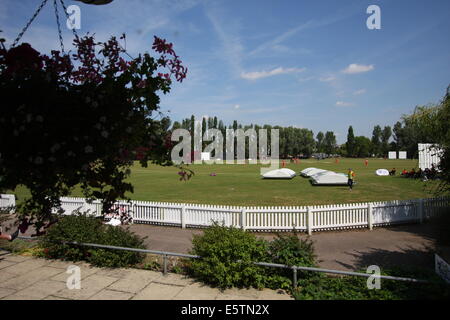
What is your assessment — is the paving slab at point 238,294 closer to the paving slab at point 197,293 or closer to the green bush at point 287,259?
the paving slab at point 197,293

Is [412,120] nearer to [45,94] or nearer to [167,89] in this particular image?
[167,89]

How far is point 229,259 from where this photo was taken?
567 cm

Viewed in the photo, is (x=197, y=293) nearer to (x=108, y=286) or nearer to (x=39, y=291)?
(x=108, y=286)

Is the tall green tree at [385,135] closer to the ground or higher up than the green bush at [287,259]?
higher up

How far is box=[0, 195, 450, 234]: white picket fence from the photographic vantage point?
11320 mm

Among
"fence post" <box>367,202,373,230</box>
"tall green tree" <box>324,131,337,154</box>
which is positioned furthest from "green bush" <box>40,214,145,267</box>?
"tall green tree" <box>324,131,337,154</box>

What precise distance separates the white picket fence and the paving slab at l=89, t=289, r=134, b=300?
5.71 meters

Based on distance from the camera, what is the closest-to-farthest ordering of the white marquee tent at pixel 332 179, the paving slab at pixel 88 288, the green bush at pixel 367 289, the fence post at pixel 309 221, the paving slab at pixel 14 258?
the green bush at pixel 367 289
the paving slab at pixel 88 288
the paving slab at pixel 14 258
the fence post at pixel 309 221
the white marquee tent at pixel 332 179

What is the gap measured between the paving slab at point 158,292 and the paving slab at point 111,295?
0.16m

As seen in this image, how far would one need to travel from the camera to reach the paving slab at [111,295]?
509cm

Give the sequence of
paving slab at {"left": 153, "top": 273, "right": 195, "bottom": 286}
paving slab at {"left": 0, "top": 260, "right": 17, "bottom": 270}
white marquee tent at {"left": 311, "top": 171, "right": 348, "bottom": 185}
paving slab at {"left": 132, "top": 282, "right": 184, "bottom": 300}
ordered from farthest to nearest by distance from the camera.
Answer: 1. white marquee tent at {"left": 311, "top": 171, "right": 348, "bottom": 185}
2. paving slab at {"left": 0, "top": 260, "right": 17, "bottom": 270}
3. paving slab at {"left": 153, "top": 273, "right": 195, "bottom": 286}
4. paving slab at {"left": 132, "top": 282, "right": 184, "bottom": 300}

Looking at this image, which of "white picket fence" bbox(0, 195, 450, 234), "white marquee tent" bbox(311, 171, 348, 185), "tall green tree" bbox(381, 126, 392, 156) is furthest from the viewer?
"tall green tree" bbox(381, 126, 392, 156)

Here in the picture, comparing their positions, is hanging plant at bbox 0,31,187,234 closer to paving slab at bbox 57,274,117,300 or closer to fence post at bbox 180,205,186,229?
paving slab at bbox 57,274,117,300

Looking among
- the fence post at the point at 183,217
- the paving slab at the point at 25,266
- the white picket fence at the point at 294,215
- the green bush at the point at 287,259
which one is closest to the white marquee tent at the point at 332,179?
the white picket fence at the point at 294,215
